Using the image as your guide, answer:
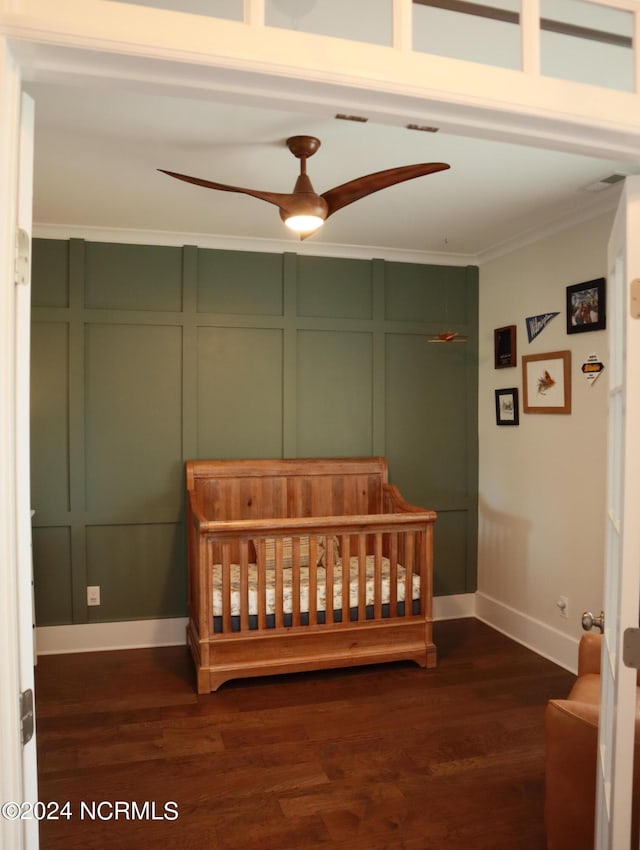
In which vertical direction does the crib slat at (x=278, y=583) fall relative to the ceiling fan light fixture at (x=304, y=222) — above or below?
below

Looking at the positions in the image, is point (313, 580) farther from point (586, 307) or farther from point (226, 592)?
point (586, 307)

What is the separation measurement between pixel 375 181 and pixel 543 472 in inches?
85.3

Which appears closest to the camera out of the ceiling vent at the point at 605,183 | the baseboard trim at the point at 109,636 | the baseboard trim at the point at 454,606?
the ceiling vent at the point at 605,183

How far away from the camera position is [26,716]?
1.02 metres

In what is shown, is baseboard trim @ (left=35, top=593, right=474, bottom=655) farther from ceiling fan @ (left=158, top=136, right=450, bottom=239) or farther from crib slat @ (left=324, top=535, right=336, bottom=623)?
ceiling fan @ (left=158, top=136, right=450, bottom=239)

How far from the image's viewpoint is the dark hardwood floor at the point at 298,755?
2.21 m

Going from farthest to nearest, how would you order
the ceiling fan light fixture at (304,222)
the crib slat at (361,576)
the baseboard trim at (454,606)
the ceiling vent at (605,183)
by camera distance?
the baseboard trim at (454,606), the crib slat at (361,576), the ceiling vent at (605,183), the ceiling fan light fixture at (304,222)

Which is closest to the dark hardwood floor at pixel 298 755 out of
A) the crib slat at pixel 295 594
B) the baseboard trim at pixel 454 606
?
the crib slat at pixel 295 594

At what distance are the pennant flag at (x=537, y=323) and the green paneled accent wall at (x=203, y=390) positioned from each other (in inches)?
25.2

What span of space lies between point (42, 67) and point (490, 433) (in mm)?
3816

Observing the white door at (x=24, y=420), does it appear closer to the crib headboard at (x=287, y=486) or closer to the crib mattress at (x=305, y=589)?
the crib mattress at (x=305, y=589)

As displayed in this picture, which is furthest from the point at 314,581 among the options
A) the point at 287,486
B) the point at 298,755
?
the point at 298,755

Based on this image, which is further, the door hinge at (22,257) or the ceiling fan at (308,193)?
the ceiling fan at (308,193)

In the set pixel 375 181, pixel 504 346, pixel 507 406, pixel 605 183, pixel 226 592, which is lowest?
pixel 226 592
